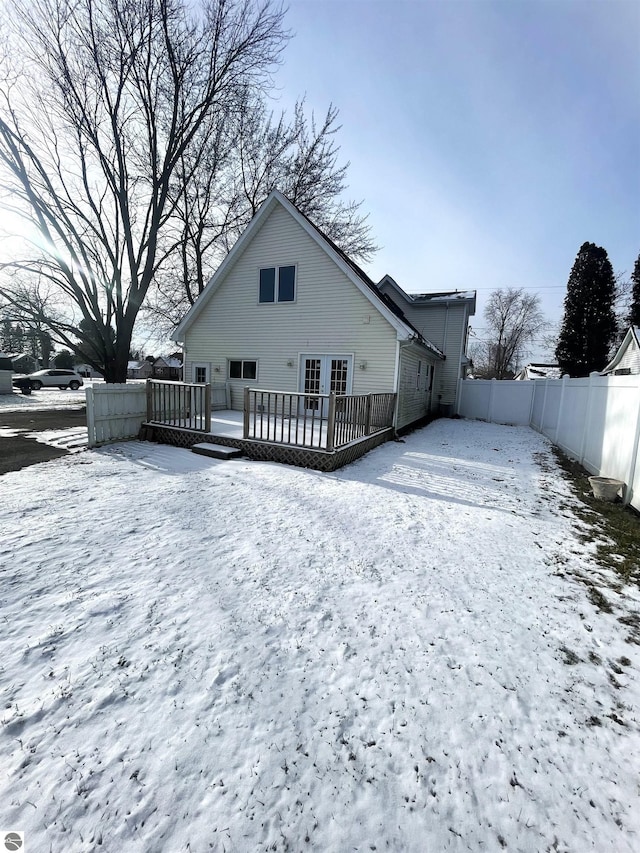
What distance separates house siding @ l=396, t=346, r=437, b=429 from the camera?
10.9 m

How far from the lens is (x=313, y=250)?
442 inches

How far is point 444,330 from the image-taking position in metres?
17.7

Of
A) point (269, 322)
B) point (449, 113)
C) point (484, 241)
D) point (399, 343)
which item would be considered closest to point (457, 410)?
point (484, 241)

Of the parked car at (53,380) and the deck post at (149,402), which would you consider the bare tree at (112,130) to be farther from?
the parked car at (53,380)

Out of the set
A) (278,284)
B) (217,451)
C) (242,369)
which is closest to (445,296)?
(278,284)

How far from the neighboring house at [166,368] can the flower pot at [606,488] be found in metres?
50.6

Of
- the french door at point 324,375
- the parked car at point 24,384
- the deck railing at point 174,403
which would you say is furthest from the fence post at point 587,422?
the parked car at point 24,384

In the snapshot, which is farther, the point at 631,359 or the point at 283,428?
the point at 631,359

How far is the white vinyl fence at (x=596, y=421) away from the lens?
5059mm

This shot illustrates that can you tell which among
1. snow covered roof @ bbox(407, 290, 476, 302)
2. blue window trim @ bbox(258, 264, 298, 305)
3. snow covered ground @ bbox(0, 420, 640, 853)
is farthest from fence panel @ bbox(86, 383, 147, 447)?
snow covered roof @ bbox(407, 290, 476, 302)

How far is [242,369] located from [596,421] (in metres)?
10.4

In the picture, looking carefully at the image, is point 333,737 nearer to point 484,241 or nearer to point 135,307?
point 484,241

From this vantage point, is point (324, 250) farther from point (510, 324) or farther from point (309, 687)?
point (510, 324)

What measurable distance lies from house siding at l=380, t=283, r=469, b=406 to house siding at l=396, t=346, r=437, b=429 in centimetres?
282
